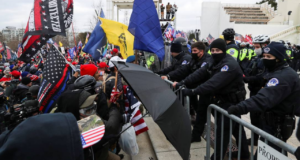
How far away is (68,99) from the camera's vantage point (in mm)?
2561

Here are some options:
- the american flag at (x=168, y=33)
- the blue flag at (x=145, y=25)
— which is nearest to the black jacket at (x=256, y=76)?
the blue flag at (x=145, y=25)

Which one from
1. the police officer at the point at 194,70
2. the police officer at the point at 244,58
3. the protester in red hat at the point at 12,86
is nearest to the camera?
the police officer at the point at 194,70

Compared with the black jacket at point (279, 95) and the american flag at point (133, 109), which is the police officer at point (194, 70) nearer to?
the american flag at point (133, 109)

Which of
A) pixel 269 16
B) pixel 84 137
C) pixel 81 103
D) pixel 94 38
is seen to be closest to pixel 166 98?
pixel 84 137

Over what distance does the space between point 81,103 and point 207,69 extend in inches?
93.4

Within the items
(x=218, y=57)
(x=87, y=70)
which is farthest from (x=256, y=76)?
(x=87, y=70)

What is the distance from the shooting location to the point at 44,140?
3.42ft

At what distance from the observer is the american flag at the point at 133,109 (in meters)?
3.53

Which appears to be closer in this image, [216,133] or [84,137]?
[84,137]

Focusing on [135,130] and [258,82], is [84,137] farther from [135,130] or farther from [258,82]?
[258,82]

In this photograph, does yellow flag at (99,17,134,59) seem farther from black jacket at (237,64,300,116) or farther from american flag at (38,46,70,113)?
black jacket at (237,64,300,116)

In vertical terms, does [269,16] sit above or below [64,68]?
above

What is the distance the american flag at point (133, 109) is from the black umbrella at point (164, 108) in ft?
3.77

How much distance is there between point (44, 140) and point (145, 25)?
457cm
